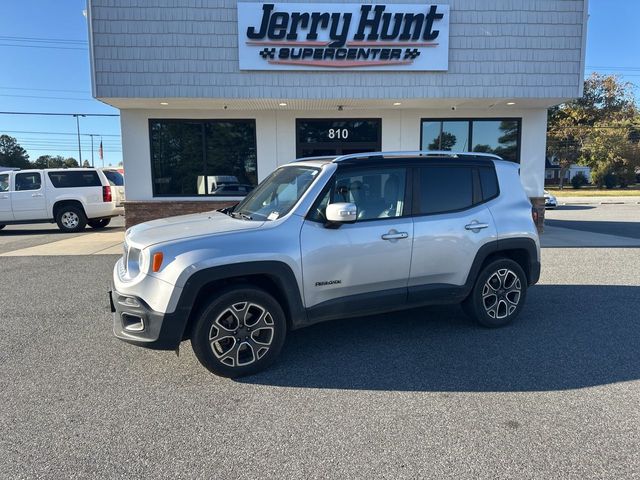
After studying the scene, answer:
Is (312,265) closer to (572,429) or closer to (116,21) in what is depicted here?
(572,429)

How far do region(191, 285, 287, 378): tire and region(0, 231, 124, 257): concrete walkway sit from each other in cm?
704

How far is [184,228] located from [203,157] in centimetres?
853

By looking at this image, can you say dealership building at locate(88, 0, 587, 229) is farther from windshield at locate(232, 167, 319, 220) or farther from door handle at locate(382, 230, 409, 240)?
door handle at locate(382, 230, 409, 240)

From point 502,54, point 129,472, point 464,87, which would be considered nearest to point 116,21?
point 464,87

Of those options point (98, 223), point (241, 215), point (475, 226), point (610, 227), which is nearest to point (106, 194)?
point (98, 223)

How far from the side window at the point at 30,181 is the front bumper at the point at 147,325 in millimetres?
12665

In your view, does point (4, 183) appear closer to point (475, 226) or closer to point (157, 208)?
point (157, 208)

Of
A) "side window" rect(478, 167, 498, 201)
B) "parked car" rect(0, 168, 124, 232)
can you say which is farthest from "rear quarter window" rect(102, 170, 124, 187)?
"side window" rect(478, 167, 498, 201)

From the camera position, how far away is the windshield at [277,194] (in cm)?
416

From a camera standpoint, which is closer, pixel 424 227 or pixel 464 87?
pixel 424 227

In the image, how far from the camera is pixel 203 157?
39.7 feet

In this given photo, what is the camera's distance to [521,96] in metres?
10.5

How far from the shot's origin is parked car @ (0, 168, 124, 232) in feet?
45.7

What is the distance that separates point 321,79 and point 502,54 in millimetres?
4149
